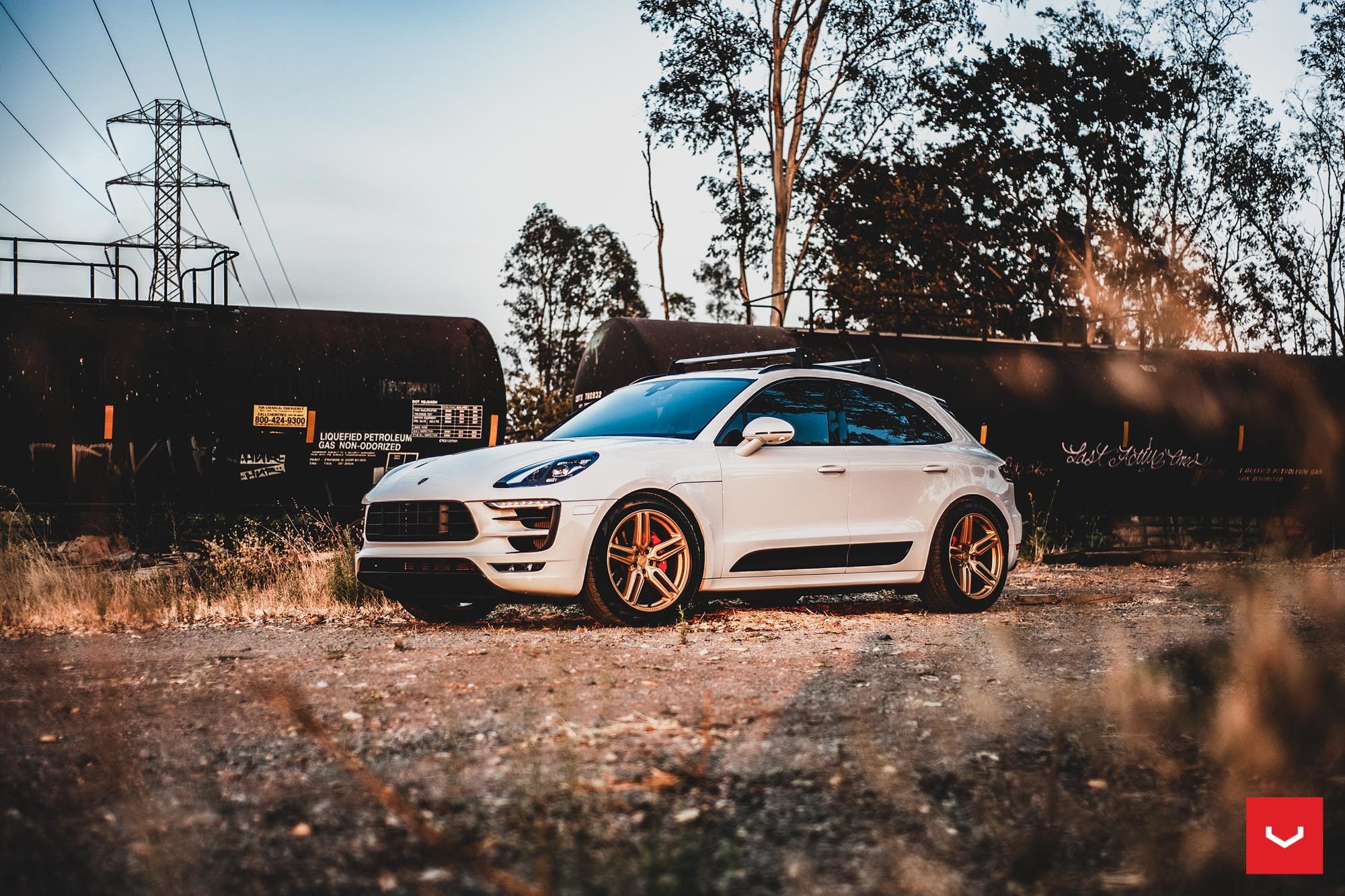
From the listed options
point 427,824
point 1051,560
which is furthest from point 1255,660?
point 1051,560

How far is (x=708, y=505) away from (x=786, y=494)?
24.1 inches

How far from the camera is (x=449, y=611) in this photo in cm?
806

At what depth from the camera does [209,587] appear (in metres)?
10.2

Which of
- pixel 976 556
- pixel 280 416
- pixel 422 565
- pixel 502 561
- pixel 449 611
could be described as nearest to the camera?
pixel 502 561

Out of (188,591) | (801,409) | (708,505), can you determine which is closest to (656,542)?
(708,505)

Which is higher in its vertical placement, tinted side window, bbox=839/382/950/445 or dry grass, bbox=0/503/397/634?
tinted side window, bbox=839/382/950/445

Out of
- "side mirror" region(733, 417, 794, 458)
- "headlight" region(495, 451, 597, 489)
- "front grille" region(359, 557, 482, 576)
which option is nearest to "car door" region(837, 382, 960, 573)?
"side mirror" region(733, 417, 794, 458)

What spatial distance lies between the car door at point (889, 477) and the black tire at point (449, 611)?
8.10 ft

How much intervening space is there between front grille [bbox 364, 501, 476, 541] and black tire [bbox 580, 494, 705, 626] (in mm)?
761

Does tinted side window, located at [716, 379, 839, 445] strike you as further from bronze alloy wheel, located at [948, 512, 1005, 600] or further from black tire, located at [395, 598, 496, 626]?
black tire, located at [395, 598, 496, 626]

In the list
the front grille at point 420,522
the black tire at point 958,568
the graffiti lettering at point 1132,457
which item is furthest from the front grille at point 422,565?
the graffiti lettering at point 1132,457

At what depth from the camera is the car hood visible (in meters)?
7.08

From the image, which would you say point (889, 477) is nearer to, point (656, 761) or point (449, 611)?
point (449, 611)

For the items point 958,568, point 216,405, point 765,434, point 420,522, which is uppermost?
point 216,405
